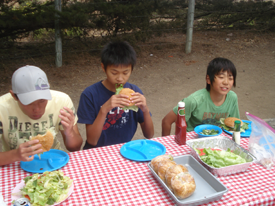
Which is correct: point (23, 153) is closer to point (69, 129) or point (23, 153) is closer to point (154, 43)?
point (69, 129)

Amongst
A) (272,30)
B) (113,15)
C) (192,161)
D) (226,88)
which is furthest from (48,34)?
(272,30)

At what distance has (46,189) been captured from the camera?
4.71 feet

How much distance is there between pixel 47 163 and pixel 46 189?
0.46 meters

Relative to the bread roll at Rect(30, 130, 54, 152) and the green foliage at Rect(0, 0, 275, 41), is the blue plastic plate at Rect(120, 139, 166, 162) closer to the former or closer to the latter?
the bread roll at Rect(30, 130, 54, 152)

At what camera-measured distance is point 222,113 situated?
2.82m

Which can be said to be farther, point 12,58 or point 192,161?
point 12,58

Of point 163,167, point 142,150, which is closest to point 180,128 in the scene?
point 142,150

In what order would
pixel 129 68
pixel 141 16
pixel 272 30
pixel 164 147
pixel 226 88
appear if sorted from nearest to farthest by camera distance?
pixel 164 147 → pixel 129 68 → pixel 226 88 → pixel 141 16 → pixel 272 30

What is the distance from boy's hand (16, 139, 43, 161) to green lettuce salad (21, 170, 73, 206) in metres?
0.22

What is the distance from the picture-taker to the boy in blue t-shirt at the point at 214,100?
107 inches

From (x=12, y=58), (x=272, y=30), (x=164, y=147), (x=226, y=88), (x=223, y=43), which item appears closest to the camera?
(x=164, y=147)

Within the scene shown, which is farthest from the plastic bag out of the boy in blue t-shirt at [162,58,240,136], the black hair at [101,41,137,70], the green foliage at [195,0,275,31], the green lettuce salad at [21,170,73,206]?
the green foliage at [195,0,275,31]

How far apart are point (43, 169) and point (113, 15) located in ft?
22.6

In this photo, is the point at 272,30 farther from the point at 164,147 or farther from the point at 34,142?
the point at 34,142
